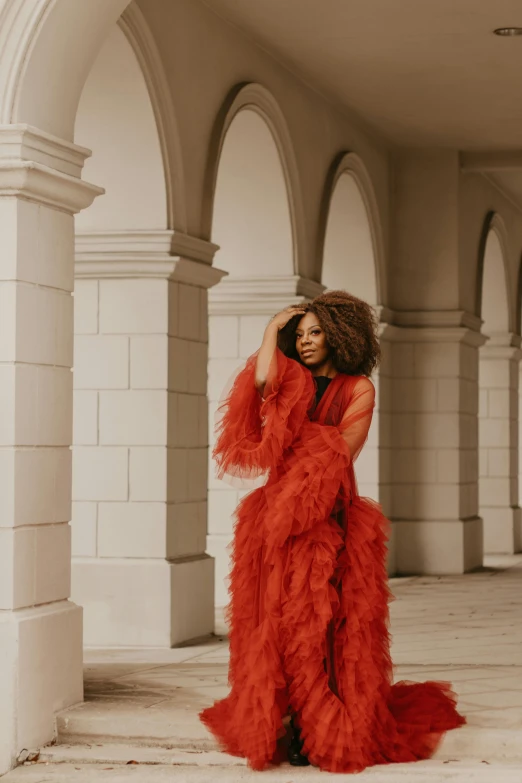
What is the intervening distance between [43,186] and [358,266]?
7.45m

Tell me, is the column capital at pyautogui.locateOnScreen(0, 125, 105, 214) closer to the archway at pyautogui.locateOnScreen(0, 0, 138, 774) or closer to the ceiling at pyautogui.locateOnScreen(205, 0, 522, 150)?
the archway at pyautogui.locateOnScreen(0, 0, 138, 774)

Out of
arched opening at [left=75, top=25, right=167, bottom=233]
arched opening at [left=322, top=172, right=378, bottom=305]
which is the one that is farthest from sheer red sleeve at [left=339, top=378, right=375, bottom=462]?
arched opening at [left=322, top=172, right=378, bottom=305]

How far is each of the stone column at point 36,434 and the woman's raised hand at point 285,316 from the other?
1130mm

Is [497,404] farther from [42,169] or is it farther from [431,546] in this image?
[42,169]

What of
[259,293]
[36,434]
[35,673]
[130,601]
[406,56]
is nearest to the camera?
[35,673]

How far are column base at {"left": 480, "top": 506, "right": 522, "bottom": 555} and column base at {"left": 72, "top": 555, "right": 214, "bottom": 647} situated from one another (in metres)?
8.49

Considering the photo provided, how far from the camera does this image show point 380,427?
1324 cm

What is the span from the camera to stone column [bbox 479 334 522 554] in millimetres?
16438

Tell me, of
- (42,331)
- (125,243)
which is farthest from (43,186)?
(125,243)

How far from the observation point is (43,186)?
19.4 ft

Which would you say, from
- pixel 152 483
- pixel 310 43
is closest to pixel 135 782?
pixel 152 483

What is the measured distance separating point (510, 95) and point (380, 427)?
3.43m

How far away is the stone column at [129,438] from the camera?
8.23m

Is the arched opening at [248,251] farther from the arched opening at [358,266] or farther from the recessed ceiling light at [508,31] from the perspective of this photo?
the arched opening at [358,266]
